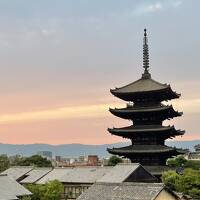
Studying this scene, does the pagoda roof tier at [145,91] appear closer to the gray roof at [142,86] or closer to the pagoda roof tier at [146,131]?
the gray roof at [142,86]

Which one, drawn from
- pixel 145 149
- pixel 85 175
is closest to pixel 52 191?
pixel 145 149

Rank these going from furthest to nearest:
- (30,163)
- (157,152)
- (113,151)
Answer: (30,163) < (113,151) < (157,152)

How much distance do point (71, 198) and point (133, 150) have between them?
1770 centimetres

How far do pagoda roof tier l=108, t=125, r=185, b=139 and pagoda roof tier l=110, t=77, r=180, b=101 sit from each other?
15.9ft

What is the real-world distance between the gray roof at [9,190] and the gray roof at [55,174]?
836 inches

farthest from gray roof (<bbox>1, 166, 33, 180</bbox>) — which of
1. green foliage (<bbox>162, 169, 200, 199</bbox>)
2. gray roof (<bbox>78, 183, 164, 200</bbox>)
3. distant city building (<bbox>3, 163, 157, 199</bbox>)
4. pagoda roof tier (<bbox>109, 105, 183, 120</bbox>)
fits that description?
gray roof (<bbox>78, 183, 164, 200</bbox>)

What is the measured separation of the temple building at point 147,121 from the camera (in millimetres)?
75375

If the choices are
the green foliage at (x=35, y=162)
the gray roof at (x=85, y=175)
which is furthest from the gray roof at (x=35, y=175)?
the green foliage at (x=35, y=162)

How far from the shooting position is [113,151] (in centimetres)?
7888

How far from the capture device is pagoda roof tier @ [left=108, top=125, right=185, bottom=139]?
75.1 metres

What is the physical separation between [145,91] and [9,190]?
24.9m

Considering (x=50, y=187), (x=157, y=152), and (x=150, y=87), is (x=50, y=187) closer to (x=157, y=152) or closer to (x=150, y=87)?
(x=157, y=152)

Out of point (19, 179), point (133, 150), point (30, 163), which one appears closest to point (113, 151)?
point (133, 150)

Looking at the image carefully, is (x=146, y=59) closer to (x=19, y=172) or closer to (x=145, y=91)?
(x=145, y=91)
